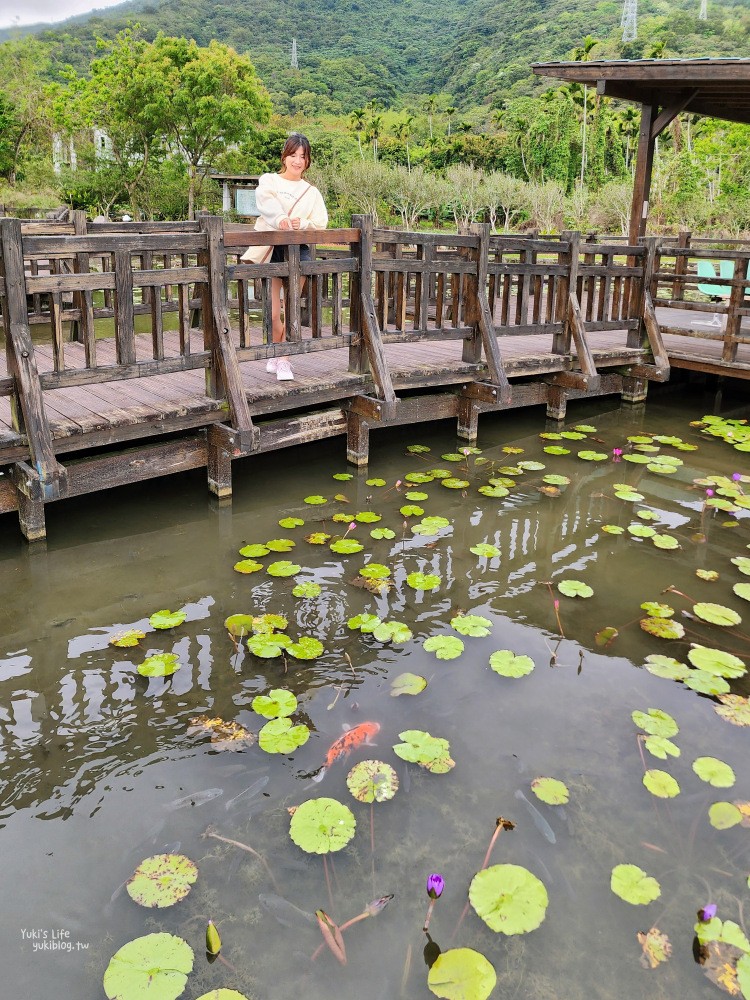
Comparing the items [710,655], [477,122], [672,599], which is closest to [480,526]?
[672,599]

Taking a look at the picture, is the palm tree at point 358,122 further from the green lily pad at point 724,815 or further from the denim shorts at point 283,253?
the green lily pad at point 724,815

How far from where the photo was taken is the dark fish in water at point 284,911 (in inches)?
96.3

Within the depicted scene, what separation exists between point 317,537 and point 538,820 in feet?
8.77

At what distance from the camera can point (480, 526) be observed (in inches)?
218

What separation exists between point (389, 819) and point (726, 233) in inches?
1069

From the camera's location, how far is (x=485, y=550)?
5.13 meters

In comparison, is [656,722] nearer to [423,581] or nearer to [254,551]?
[423,581]

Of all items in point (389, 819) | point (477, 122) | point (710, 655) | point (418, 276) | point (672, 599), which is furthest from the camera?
point (477, 122)

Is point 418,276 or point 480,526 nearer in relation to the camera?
point 480,526

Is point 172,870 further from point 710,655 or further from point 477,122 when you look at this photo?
point 477,122

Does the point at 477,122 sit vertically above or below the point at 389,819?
above

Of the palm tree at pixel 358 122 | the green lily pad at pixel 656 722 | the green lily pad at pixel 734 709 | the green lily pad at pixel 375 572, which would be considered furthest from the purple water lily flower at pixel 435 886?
the palm tree at pixel 358 122

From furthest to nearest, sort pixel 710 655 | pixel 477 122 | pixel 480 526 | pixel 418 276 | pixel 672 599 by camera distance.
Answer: pixel 477 122, pixel 418 276, pixel 480 526, pixel 672 599, pixel 710 655

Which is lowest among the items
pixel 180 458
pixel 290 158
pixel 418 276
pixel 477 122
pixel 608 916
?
pixel 608 916
